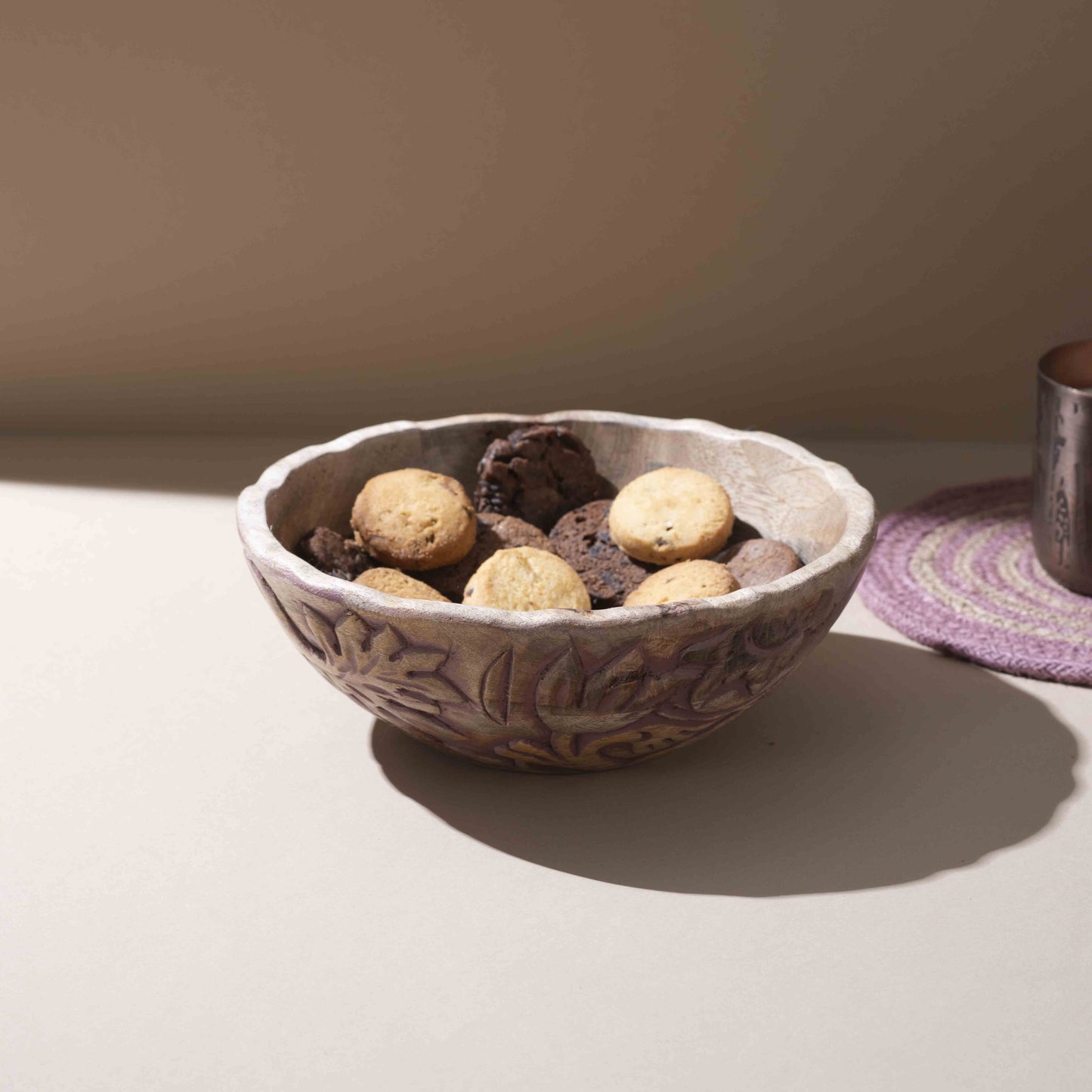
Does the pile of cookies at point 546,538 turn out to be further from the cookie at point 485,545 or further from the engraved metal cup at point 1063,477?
the engraved metal cup at point 1063,477

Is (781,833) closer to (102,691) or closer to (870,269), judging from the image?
(102,691)

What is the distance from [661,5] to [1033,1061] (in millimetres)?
1131

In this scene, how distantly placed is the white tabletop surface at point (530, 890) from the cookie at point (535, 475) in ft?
0.69

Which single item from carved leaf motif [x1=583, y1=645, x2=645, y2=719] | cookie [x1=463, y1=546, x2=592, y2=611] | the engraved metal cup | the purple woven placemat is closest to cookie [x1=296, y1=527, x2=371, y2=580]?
cookie [x1=463, y1=546, x2=592, y2=611]

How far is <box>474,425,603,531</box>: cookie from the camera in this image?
107 centimetres

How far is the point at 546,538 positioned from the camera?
105 centimetres

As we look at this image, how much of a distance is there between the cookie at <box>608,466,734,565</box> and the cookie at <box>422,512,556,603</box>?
0.22 ft

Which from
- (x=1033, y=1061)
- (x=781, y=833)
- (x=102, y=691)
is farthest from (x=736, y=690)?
(x=102, y=691)

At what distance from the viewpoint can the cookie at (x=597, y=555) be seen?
0.99 m

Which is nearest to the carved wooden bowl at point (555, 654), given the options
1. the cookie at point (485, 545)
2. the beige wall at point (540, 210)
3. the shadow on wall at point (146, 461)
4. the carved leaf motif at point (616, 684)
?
the carved leaf motif at point (616, 684)

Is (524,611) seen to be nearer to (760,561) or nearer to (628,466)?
(760,561)

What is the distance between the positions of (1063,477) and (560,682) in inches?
22.5

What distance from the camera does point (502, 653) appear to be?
0.75 metres

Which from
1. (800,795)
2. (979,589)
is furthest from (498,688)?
(979,589)
